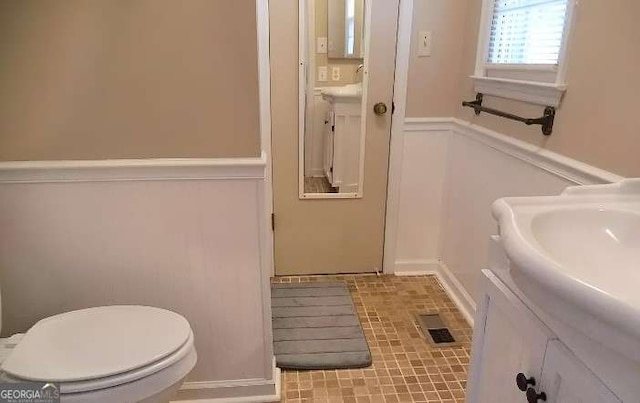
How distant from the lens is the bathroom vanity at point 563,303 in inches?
22.5

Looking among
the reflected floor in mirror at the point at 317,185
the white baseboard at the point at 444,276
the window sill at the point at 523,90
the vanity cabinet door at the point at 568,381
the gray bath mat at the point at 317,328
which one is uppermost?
the window sill at the point at 523,90

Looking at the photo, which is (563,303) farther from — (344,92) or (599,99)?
(344,92)

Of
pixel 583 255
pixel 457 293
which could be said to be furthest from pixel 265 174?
pixel 457 293

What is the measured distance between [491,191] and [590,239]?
108 cm

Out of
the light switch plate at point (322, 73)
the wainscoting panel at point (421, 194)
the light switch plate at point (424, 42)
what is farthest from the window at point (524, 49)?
the light switch plate at point (322, 73)

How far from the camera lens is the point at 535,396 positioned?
2.64ft

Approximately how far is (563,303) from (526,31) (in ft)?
4.65

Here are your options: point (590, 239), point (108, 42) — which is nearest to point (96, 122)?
point (108, 42)

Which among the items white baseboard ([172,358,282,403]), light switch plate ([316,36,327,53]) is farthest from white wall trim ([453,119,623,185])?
white baseboard ([172,358,282,403])

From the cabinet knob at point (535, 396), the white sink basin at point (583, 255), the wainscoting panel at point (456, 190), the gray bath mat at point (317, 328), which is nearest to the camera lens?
the white sink basin at point (583, 255)

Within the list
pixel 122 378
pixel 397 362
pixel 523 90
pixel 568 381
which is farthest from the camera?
pixel 397 362

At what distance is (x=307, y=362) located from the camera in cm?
186

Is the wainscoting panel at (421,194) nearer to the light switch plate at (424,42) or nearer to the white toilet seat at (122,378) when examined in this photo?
the light switch plate at (424,42)

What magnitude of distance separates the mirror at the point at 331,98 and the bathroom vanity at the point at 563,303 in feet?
4.74
